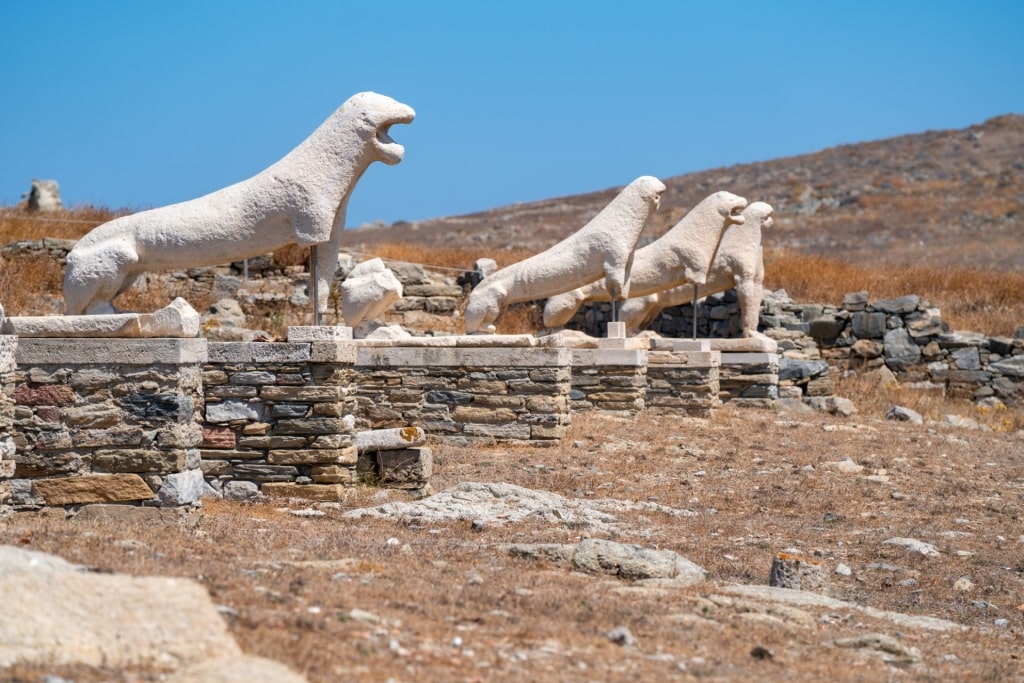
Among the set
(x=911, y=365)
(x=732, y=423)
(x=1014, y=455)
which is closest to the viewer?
(x=1014, y=455)

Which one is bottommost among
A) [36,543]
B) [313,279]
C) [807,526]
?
[807,526]

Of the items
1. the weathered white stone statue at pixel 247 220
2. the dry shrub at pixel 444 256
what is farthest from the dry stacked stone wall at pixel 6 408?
the dry shrub at pixel 444 256

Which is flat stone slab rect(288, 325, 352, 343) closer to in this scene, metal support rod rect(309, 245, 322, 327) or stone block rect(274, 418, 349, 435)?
metal support rod rect(309, 245, 322, 327)

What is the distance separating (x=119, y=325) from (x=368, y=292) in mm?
3763

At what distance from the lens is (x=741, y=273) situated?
15.6 metres

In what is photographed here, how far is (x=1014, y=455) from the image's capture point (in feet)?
42.0

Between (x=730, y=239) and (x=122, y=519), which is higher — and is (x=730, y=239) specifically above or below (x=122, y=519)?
above

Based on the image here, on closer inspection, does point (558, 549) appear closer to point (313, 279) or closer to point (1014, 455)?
point (313, 279)

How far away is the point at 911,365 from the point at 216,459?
550 inches

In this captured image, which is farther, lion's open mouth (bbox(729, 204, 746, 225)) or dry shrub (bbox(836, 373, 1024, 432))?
dry shrub (bbox(836, 373, 1024, 432))

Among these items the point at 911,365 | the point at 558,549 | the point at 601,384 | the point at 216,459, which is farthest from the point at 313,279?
the point at 911,365

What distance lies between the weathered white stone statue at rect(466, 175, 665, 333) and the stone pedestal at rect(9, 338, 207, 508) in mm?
6266

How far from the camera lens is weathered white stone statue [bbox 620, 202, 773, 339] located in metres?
15.6

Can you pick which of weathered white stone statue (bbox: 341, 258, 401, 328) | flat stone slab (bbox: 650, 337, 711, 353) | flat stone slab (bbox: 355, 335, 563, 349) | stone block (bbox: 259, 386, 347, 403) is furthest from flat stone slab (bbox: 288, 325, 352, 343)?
flat stone slab (bbox: 650, 337, 711, 353)
